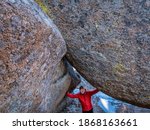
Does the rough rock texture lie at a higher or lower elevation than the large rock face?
higher

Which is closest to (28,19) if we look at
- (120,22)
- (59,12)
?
(59,12)

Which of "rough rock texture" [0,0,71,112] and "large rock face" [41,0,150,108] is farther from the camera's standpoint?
"large rock face" [41,0,150,108]

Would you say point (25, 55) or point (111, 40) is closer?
point (25, 55)

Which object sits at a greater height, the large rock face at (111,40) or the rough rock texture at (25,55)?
the rough rock texture at (25,55)

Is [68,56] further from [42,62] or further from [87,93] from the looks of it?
[42,62]

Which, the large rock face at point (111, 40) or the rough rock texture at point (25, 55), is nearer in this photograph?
the rough rock texture at point (25, 55)
